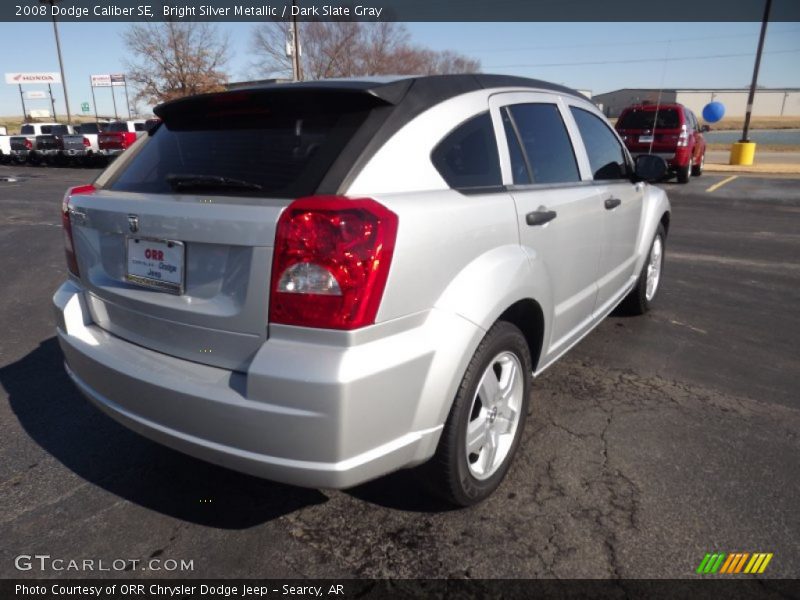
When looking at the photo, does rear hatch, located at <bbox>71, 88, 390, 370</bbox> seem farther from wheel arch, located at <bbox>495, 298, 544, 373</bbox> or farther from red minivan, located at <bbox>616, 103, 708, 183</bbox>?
red minivan, located at <bbox>616, 103, 708, 183</bbox>

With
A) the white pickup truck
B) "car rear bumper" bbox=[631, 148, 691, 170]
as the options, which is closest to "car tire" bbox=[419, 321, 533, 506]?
"car rear bumper" bbox=[631, 148, 691, 170]

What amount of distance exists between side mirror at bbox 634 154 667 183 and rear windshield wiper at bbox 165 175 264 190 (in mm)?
3118

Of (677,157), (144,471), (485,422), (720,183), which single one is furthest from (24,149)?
(485,422)

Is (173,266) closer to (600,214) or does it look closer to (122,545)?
(122,545)

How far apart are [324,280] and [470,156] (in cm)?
95

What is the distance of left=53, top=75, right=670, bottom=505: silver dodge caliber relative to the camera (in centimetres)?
180

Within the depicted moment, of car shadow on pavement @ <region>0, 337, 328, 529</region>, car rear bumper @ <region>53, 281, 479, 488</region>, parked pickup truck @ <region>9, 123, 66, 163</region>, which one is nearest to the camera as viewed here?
car rear bumper @ <region>53, 281, 479, 488</region>

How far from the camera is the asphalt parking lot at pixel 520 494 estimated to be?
2162 millimetres

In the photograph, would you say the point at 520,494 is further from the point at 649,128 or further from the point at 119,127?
the point at 119,127

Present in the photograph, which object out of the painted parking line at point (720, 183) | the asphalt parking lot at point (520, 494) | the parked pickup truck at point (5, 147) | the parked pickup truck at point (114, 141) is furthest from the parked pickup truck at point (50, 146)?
the asphalt parking lot at point (520, 494)

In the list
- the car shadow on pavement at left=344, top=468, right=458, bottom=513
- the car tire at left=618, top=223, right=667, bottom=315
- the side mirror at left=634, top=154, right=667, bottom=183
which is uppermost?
the side mirror at left=634, top=154, right=667, bottom=183

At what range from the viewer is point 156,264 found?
210cm

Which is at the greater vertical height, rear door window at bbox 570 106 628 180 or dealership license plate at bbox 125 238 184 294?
rear door window at bbox 570 106 628 180
